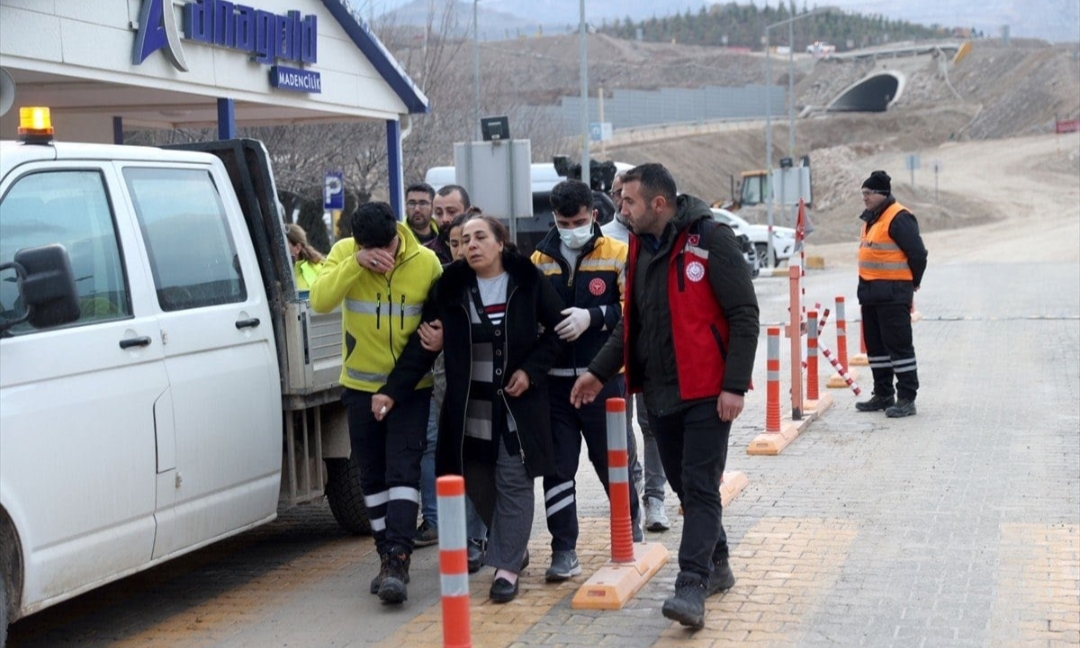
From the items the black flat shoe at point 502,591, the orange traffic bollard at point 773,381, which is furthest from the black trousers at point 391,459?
the orange traffic bollard at point 773,381

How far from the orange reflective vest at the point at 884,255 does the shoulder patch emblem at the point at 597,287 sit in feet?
20.1

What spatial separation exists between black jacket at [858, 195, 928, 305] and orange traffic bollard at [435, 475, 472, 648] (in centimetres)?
883

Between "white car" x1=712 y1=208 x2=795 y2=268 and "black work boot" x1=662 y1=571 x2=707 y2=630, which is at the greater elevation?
"white car" x1=712 y1=208 x2=795 y2=268

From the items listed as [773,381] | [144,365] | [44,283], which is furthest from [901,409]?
[44,283]

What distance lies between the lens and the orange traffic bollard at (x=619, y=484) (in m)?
6.83

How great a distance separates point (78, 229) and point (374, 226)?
1.36 m

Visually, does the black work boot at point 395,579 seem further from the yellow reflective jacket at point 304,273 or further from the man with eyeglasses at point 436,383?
the yellow reflective jacket at point 304,273

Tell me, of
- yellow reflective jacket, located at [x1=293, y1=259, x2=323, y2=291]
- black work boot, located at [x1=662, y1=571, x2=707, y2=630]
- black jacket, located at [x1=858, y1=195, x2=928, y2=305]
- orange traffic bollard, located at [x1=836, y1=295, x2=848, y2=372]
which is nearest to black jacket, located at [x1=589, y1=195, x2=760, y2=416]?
black work boot, located at [x1=662, y1=571, x2=707, y2=630]

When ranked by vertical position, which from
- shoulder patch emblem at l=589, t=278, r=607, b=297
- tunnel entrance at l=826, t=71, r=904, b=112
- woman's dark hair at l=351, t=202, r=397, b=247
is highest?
tunnel entrance at l=826, t=71, r=904, b=112

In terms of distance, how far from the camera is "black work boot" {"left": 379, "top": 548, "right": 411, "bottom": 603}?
6.73m

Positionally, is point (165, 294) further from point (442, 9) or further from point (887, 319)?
point (442, 9)

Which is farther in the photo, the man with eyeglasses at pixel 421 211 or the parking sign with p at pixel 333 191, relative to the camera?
the parking sign with p at pixel 333 191

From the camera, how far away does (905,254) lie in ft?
41.7

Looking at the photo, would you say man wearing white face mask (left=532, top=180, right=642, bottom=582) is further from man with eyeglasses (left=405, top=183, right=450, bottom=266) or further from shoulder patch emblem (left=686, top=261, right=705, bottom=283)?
man with eyeglasses (left=405, top=183, right=450, bottom=266)
